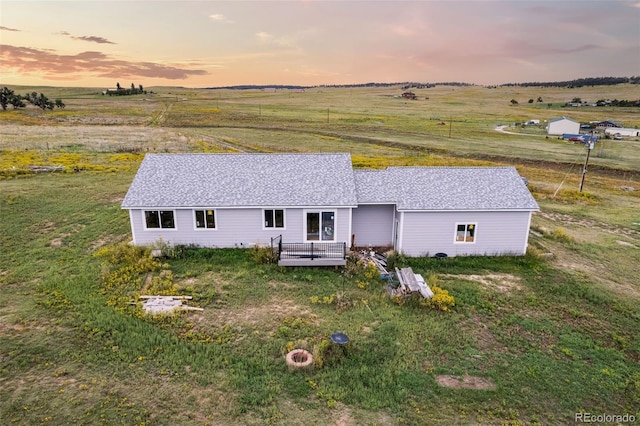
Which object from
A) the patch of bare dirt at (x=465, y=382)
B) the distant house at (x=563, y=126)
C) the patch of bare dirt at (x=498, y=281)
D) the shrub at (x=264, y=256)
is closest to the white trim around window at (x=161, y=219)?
the shrub at (x=264, y=256)

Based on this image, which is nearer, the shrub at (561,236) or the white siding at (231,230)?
the white siding at (231,230)

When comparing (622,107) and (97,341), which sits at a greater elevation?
(622,107)

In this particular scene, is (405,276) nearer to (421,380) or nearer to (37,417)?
(421,380)

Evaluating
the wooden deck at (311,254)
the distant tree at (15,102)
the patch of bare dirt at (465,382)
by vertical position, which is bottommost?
the patch of bare dirt at (465,382)

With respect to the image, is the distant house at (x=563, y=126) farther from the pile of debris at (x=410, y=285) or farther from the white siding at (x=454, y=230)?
the pile of debris at (x=410, y=285)

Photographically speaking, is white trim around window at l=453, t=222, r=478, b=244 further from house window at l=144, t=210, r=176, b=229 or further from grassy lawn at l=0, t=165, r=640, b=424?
house window at l=144, t=210, r=176, b=229

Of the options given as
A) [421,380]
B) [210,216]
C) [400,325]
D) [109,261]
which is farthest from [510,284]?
[109,261]
